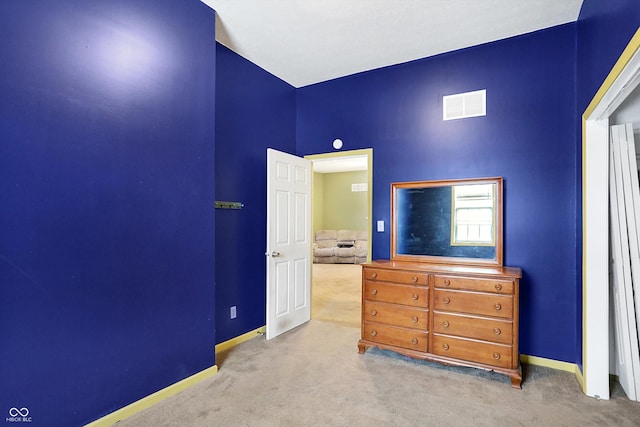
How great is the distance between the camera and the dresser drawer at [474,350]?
251 centimetres

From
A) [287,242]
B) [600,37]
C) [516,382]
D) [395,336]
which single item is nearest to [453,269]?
Answer: [395,336]

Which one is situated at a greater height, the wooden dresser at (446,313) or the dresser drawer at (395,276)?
the dresser drawer at (395,276)

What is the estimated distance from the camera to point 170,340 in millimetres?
2359

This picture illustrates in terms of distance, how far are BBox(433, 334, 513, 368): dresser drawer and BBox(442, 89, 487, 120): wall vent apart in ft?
6.91

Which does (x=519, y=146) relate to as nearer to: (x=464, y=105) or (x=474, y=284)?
(x=464, y=105)

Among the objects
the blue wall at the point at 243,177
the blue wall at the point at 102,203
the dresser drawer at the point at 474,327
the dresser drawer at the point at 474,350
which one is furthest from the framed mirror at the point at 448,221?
the blue wall at the point at 102,203

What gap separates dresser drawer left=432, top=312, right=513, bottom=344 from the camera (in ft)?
8.25

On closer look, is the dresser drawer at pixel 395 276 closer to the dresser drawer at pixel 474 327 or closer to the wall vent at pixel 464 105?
the dresser drawer at pixel 474 327

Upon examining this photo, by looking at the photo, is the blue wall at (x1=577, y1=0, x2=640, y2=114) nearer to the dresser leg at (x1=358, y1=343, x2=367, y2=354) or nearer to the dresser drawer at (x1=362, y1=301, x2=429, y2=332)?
the dresser drawer at (x1=362, y1=301, x2=429, y2=332)

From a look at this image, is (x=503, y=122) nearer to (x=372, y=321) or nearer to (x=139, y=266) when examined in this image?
(x=372, y=321)

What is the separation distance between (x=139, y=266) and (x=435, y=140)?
291 cm

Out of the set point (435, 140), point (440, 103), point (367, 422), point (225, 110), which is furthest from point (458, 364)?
point (225, 110)

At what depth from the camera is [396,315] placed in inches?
115

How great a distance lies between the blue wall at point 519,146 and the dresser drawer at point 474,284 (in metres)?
0.55
